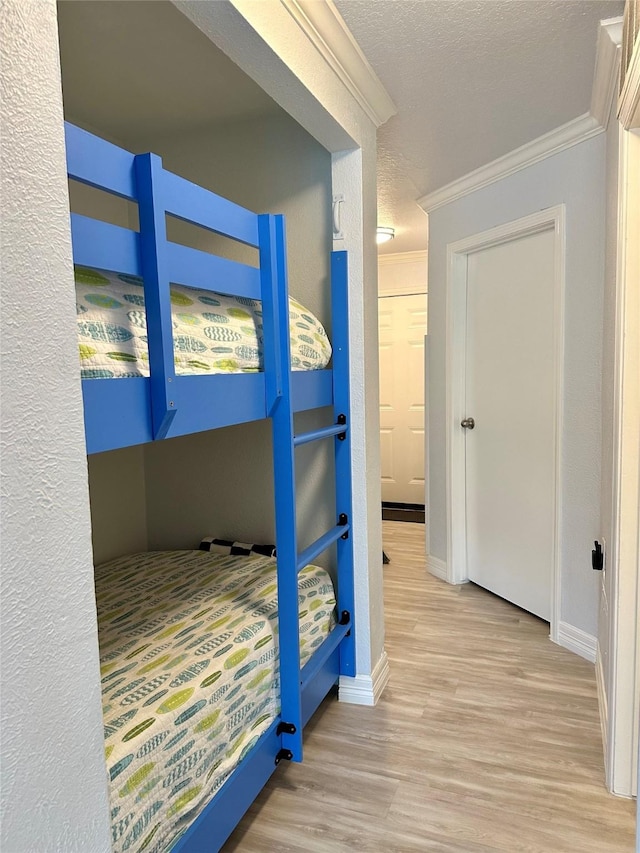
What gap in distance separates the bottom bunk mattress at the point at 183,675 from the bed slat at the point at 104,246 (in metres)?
0.91

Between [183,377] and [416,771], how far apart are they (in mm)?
1492

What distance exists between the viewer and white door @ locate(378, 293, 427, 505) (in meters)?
5.41

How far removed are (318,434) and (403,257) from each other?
3.83 m

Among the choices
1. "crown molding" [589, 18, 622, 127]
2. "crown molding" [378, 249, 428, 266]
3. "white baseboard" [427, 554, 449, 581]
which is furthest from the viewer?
"crown molding" [378, 249, 428, 266]

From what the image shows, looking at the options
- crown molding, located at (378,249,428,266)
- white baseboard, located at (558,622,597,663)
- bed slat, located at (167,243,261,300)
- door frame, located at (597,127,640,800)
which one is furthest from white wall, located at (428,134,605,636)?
crown molding, located at (378,249,428,266)

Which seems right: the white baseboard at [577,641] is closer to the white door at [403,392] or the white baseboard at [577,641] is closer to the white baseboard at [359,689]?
the white baseboard at [359,689]

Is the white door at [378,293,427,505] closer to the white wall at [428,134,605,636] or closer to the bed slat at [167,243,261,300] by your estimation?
the white wall at [428,134,605,636]

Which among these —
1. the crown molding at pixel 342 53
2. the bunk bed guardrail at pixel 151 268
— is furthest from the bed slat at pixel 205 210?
the crown molding at pixel 342 53

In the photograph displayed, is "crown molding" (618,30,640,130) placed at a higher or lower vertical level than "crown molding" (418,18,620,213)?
lower

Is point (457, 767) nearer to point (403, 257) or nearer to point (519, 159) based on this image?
point (519, 159)

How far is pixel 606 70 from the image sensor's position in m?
1.91

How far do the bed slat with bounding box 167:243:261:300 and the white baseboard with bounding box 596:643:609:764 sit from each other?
1.71 metres

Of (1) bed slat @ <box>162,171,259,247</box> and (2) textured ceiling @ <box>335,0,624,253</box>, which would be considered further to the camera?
(2) textured ceiling @ <box>335,0,624,253</box>

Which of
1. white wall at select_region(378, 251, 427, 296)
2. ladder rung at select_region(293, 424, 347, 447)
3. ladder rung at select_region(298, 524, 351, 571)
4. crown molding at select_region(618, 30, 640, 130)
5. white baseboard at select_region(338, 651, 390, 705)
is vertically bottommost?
white baseboard at select_region(338, 651, 390, 705)
